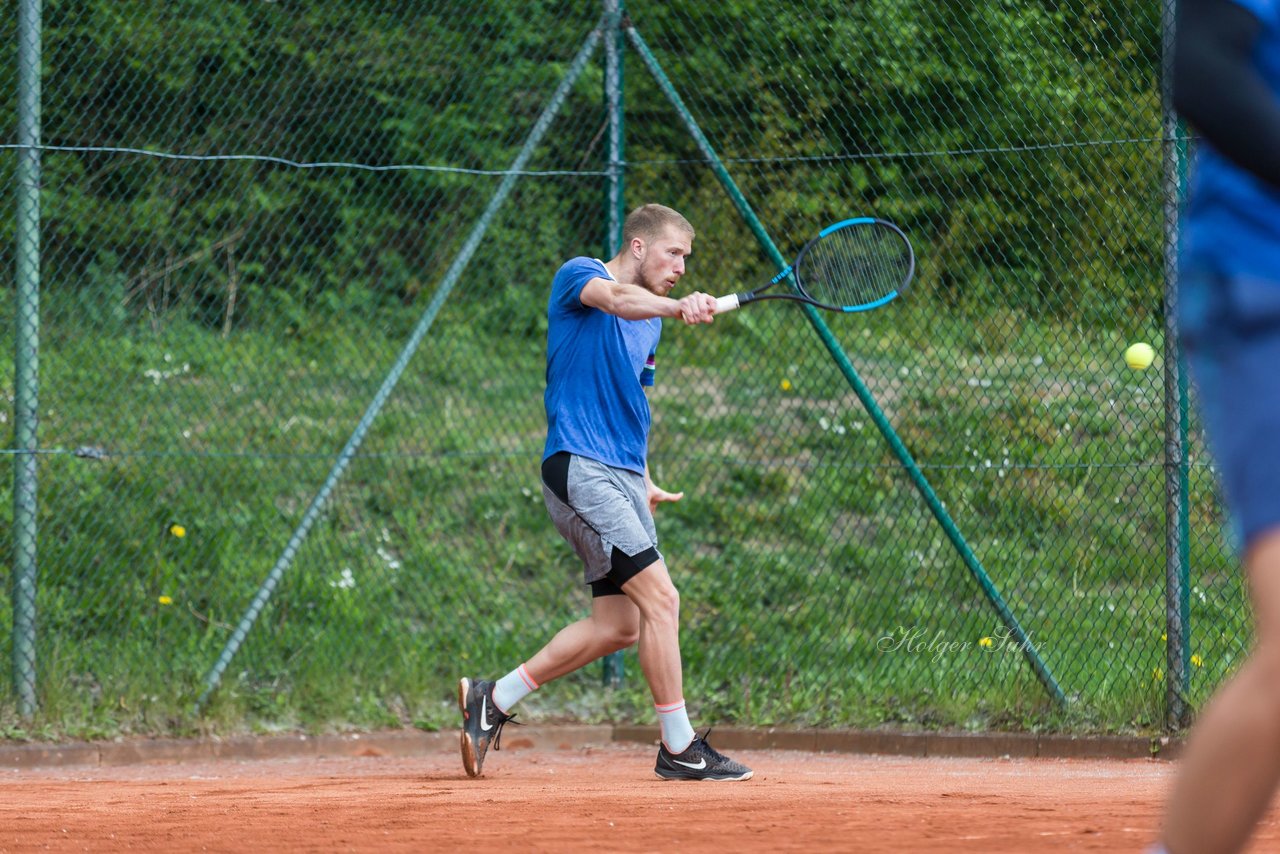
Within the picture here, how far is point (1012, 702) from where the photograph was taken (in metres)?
6.50

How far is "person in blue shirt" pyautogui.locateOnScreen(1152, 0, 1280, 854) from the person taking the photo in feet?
6.30

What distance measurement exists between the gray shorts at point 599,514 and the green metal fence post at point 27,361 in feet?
8.32

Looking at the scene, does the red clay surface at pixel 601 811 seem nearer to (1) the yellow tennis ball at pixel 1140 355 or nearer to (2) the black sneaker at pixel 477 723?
(2) the black sneaker at pixel 477 723

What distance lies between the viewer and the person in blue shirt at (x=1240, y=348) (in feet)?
6.30

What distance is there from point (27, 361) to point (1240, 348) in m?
5.68

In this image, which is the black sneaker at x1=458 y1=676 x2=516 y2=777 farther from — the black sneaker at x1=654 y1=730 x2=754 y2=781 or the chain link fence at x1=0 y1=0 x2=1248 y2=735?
the chain link fence at x1=0 y1=0 x2=1248 y2=735

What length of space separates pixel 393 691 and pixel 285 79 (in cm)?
302

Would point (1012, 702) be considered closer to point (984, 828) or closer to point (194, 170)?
point (984, 828)

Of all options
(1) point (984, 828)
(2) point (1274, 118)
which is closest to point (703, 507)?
(1) point (984, 828)

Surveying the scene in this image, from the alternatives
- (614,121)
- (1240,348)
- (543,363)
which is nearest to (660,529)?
(543,363)

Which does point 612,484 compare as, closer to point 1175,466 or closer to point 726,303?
point 726,303

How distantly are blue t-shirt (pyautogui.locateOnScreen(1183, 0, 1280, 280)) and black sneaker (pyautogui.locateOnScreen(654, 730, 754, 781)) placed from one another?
3.50 meters

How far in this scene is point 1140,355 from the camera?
20.3ft

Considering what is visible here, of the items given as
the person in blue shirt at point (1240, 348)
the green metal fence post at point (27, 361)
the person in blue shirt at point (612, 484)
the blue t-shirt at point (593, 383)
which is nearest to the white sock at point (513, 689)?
the person in blue shirt at point (612, 484)
